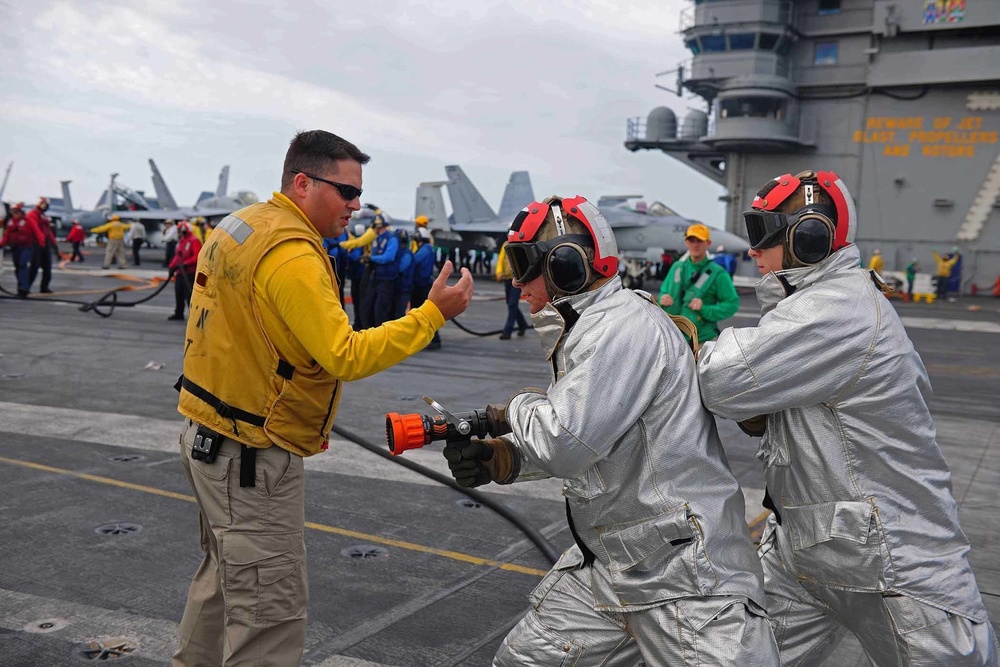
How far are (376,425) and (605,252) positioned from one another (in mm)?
6227

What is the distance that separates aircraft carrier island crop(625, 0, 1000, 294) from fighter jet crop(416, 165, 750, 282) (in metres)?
6.59

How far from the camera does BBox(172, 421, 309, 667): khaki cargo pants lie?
2.95 meters

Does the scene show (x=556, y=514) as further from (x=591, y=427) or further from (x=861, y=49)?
(x=861, y=49)

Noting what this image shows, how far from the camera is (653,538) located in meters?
2.50

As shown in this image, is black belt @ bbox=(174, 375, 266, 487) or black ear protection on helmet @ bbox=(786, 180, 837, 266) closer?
black ear protection on helmet @ bbox=(786, 180, 837, 266)

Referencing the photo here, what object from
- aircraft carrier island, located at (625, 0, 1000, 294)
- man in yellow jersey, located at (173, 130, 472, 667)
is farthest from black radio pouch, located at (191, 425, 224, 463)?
aircraft carrier island, located at (625, 0, 1000, 294)

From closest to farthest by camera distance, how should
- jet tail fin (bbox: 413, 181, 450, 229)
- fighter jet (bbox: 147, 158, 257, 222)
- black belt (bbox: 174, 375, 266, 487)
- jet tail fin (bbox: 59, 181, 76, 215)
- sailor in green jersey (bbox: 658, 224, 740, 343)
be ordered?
1. black belt (bbox: 174, 375, 266, 487)
2. sailor in green jersey (bbox: 658, 224, 740, 343)
3. fighter jet (bbox: 147, 158, 257, 222)
4. jet tail fin (bbox: 413, 181, 450, 229)
5. jet tail fin (bbox: 59, 181, 76, 215)

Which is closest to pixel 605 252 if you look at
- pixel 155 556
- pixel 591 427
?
pixel 591 427

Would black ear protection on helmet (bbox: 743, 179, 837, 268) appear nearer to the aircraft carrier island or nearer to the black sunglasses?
the black sunglasses

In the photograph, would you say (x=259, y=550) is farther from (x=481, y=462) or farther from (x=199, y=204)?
(x=199, y=204)

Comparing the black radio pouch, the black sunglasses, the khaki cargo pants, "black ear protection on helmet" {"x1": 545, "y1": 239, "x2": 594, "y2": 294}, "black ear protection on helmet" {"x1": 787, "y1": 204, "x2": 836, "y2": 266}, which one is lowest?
the khaki cargo pants

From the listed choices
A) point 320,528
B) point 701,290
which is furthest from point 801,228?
point 701,290

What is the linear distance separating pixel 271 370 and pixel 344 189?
72cm

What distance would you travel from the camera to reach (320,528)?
5.57m
